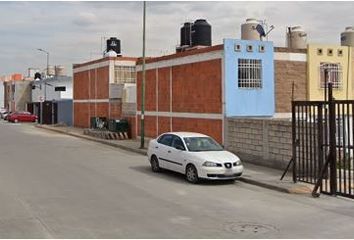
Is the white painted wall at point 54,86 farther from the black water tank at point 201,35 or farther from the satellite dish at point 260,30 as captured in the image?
the satellite dish at point 260,30

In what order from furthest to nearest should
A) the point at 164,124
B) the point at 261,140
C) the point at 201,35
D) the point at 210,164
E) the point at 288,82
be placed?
the point at 201,35
the point at 164,124
the point at 288,82
the point at 261,140
the point at 210,164

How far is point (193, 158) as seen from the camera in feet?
53.9

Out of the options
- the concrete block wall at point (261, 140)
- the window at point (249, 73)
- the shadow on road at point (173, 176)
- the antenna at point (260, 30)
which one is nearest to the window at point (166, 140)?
the shadow on road at point (173, 176)

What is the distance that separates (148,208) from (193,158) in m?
4.82

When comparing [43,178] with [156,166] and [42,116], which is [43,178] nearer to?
[156,166]

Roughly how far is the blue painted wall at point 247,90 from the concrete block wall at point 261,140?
1.36m

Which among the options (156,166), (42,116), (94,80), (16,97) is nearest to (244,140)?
(156,166)

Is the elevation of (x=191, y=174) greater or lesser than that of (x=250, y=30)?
lesser

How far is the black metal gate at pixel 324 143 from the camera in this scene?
46.4ft

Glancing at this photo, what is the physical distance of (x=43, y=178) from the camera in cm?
1652

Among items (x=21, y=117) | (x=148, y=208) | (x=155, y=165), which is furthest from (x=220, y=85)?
(x=21, y=117)

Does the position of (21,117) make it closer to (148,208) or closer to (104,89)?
(104,89)

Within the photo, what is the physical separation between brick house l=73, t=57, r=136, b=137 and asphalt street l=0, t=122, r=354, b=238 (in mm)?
21682

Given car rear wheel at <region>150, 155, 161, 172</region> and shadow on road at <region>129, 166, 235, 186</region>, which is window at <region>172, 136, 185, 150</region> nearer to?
shadow on road at <region>129, 166, 235, 186</region>
